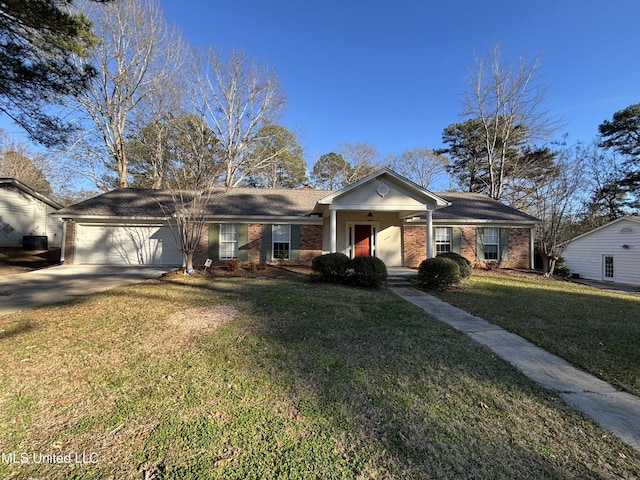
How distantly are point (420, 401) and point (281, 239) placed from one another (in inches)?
447

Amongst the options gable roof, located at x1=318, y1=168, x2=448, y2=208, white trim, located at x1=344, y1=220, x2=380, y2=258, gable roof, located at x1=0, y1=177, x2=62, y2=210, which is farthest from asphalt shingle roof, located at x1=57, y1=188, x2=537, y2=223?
gable roof, located at x1=0, y1=177, x2=62, y2=210

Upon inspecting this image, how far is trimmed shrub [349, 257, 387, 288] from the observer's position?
29.5ft

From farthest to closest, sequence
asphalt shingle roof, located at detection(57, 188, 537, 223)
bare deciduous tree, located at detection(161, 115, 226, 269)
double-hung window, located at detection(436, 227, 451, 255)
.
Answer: double-hung window, located at detection(436, 227, 451, 255) < asphalt shingle roof, located at detection(57, 188, 537, 223) < bare deciduous tree, located at detection(161, 115, 226, 269)

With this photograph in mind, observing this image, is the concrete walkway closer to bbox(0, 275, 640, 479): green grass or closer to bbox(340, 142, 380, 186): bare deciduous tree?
bbox(0, 275, 640, 479): green grass

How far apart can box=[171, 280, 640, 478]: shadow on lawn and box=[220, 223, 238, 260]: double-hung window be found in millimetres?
8755

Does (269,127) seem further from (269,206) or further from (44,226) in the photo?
(44,226)

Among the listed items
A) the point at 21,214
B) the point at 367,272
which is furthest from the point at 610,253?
the point at 21,214

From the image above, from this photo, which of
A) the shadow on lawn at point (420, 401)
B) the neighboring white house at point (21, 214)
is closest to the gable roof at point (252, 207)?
the neighboring white house at point (21, 214)

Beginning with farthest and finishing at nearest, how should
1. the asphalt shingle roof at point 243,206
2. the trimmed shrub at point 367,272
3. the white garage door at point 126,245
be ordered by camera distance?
the white garage door at point 126,245 → the asphalt shingle roof at point 243,206 → the trimmed shrub at point 367,272

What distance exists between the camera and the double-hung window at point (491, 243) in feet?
48.5

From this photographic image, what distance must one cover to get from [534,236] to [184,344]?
17455 mm

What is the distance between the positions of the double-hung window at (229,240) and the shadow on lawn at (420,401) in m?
8.76

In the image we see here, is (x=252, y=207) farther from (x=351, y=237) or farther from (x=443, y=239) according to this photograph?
(x=443, y=239)

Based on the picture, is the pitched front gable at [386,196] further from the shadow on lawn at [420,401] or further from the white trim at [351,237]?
the shadow on lawn at [420,401]
